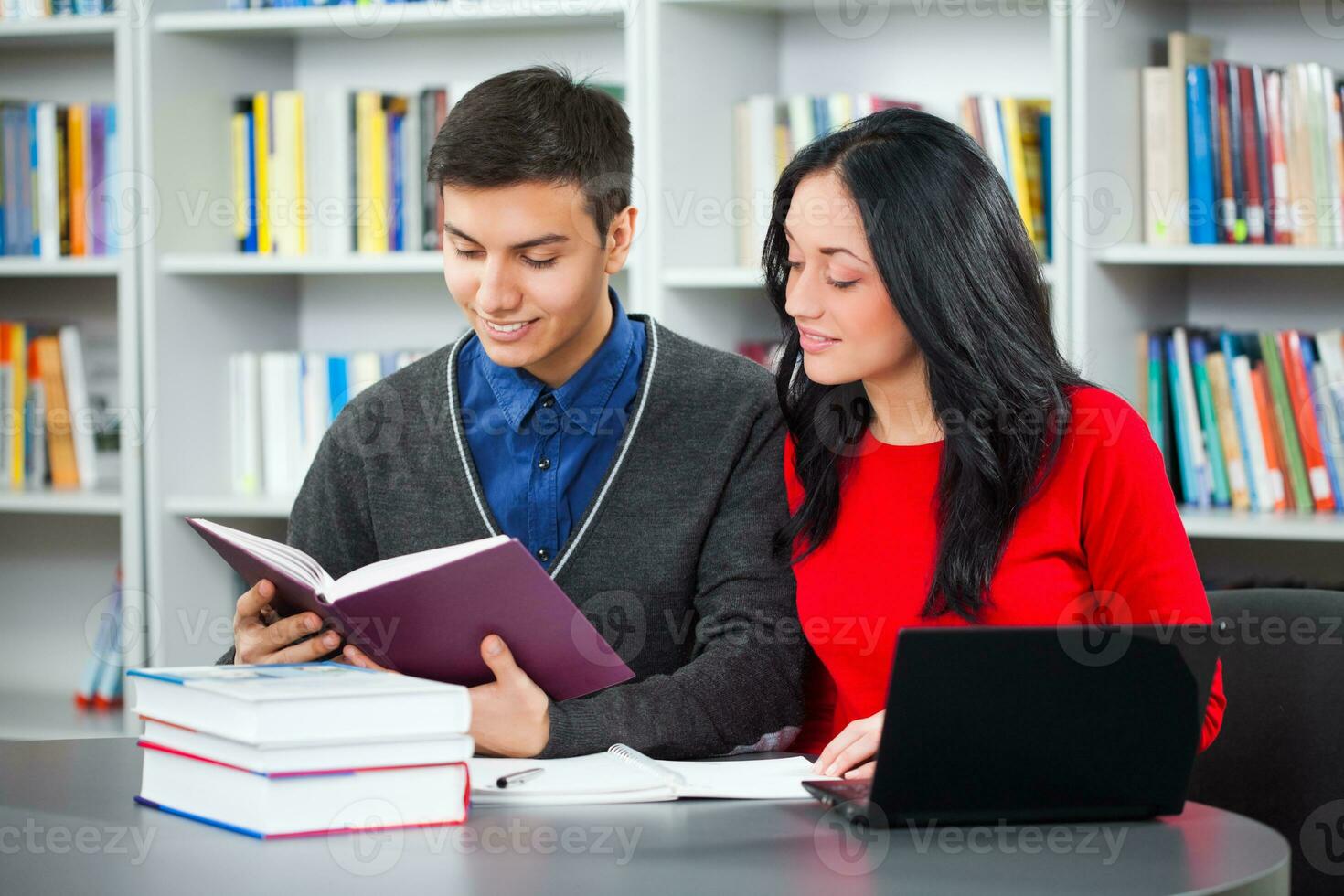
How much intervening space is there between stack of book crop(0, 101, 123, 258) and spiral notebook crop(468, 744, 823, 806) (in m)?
1.94

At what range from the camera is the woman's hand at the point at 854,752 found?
→ 1.18 metres

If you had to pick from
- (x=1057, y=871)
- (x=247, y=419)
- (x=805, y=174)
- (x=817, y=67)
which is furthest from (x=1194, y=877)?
(x=247, y=419)

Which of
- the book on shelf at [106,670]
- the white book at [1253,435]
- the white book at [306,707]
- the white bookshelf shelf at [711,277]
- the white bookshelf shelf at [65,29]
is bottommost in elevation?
the book on shelf at [106,670]

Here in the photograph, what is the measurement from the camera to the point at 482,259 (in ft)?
4.91

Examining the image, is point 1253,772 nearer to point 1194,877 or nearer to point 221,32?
point 1194,877

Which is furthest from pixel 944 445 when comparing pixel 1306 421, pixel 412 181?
pixel 412 181

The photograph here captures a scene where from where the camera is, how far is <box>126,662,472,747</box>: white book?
3.39 feet

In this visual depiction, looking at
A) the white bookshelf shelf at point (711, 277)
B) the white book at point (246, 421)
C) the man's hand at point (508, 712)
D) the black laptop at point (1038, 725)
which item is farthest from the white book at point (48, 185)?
the black laptop at point (1038, 725)

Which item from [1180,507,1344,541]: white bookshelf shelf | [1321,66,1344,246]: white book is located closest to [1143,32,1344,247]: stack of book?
[1321,66,1344,246]: white book

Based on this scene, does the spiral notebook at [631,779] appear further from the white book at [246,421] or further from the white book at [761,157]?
the white book at [246,421]

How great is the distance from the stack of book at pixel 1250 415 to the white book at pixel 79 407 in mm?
1953

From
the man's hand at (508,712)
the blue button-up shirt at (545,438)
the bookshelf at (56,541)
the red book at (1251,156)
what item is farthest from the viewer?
the bookshelf at (56,541)

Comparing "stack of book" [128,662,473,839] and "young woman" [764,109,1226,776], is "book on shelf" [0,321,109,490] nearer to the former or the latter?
"young woman" [764,109,1226,776]

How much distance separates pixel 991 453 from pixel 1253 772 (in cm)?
42
